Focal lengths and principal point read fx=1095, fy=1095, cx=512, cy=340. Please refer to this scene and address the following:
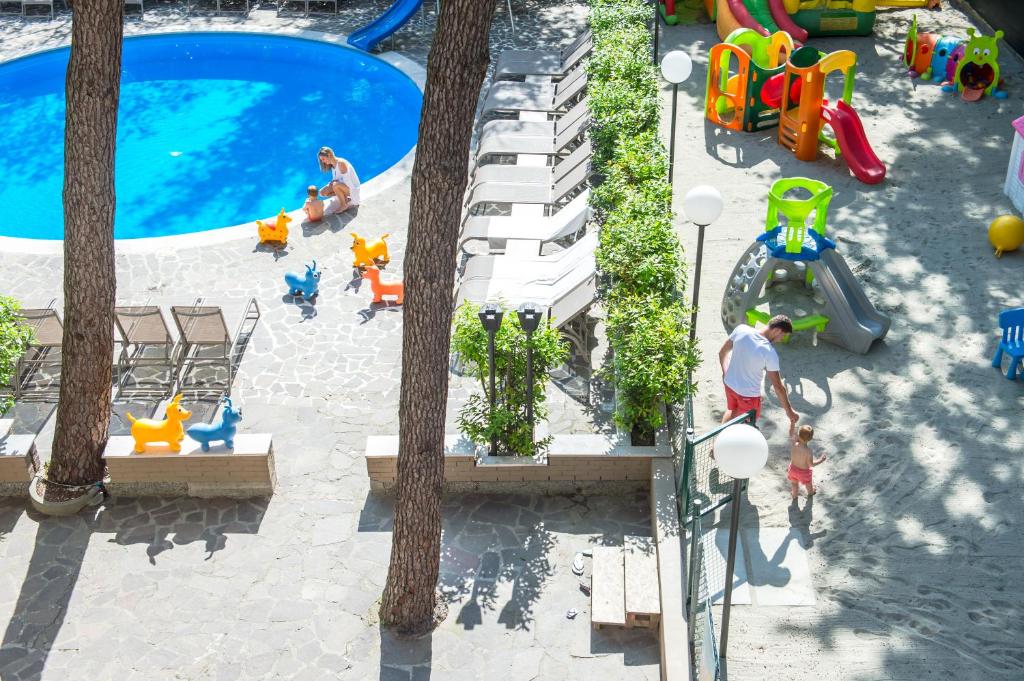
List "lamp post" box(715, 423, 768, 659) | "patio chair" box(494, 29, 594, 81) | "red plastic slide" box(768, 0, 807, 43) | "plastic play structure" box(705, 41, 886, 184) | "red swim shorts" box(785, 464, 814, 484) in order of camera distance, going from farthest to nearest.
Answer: "red plastic slide" box(768, 0, 807, 43)
"patio chair" box(494, 29, 594, 81)
"plastic play structure" box(705, 41, 886, 184)
"red swim shorts" box(785, 464, 814, 484)
"lamp post" box(715, 423, 768, 659)

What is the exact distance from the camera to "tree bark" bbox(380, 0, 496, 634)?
6453 millimetres

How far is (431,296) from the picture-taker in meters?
7.16

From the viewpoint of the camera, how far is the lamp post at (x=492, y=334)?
8.62 m

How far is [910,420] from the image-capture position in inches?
395

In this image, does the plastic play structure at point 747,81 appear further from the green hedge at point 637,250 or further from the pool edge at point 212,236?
the pool edge at point 212,236

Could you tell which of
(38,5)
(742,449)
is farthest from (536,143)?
(38,5)

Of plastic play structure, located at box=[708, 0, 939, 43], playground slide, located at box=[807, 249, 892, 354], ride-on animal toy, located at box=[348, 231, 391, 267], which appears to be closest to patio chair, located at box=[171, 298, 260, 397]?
ride-on animal toy, located at box=[348, 231, 391, 267]

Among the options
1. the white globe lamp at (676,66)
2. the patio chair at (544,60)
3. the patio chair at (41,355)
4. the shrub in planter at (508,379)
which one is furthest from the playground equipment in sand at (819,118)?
the patio chair at (41,355)

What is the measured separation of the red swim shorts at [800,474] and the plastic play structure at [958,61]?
389 inches

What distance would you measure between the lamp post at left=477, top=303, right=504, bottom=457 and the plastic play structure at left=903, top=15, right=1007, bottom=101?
35.0ft

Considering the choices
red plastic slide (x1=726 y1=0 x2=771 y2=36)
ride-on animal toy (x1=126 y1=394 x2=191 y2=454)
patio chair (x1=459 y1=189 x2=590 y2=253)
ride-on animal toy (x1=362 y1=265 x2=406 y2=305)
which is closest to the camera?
ride-on animal toy (x1=126 y1=394 x2=191 y2=454)

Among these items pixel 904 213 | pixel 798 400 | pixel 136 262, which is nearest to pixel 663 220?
pixel 798 400

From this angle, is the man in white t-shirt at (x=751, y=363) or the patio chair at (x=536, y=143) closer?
the man in white t-shirt at (x=751, y=363)

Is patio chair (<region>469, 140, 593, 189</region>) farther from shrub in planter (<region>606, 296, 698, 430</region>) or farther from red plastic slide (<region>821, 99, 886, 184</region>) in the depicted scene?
shrub in planter (<region>606, 296, 698, 430</region>)
